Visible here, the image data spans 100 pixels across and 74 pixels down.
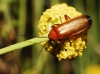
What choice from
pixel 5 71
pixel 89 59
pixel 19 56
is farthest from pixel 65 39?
pixel 5 71

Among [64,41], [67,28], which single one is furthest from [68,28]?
[64,41]

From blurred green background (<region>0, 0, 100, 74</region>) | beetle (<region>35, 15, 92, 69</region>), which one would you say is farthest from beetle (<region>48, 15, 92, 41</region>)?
blurred green background (<region>0, 0, 100, 74</region>)

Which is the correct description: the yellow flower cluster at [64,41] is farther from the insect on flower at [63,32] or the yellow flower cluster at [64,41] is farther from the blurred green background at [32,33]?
the blurred green background at [32,33]

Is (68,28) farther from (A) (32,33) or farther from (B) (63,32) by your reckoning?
(A) (32,33)

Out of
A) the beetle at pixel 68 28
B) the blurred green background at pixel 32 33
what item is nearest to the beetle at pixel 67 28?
the beetle at pixel 68 28

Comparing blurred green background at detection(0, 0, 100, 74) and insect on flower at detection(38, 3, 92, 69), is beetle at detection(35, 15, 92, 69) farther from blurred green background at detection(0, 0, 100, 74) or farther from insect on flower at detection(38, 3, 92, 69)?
blurred green background at detection(0, 0, 100, 74)

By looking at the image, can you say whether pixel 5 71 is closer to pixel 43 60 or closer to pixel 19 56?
pixel 19 56

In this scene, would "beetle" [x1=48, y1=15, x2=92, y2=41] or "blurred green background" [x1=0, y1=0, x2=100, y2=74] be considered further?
"blurred green background" [x1=0, y1=0, x2=100, y2=74]
